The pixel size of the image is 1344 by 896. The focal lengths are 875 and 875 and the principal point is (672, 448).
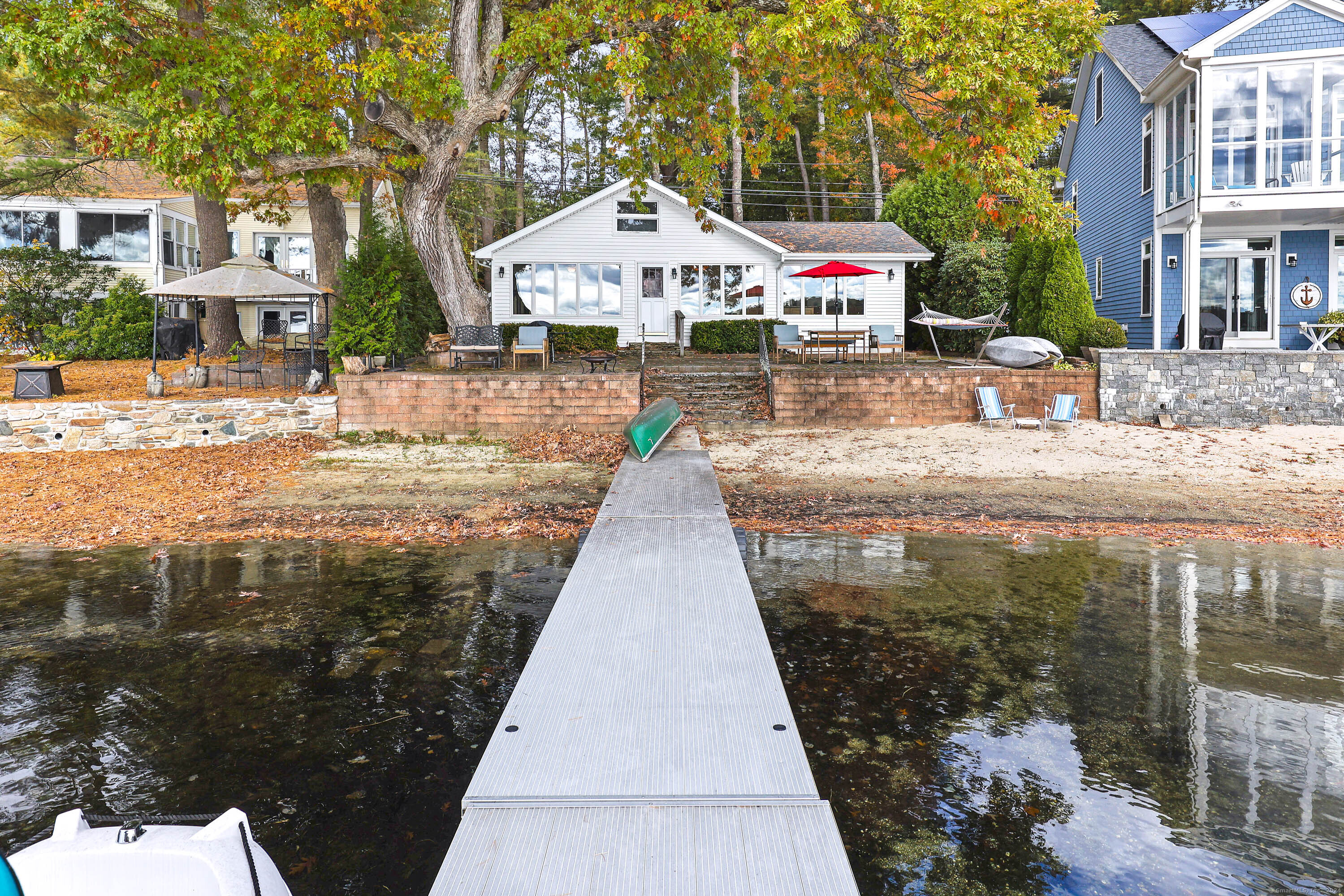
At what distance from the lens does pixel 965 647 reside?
17.6 feet

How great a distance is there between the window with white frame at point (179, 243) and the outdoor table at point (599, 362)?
15.2 meters

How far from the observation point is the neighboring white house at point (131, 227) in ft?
80.4

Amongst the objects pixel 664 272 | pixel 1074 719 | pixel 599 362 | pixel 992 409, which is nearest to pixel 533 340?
pixel 599 362

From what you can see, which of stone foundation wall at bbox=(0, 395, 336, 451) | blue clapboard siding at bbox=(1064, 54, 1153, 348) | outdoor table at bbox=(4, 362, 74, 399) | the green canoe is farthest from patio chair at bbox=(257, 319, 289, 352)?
blue clapboard siding at bbox=(1064, 54, 1153, 348)

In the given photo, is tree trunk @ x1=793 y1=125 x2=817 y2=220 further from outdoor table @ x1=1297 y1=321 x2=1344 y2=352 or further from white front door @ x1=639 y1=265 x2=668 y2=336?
outdoor table @ x1=1297 y1=321 x2=1344 y2=352

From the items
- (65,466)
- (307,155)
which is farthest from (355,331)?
(65,466)

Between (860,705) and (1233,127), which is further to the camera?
(1233,127)

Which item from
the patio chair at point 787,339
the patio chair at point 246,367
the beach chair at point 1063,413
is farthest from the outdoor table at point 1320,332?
the patio chair at point 246,367

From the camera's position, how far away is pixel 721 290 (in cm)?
2367

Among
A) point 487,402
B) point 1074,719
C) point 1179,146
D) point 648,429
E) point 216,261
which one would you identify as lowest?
point 1074,719

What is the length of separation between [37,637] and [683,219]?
19828mm

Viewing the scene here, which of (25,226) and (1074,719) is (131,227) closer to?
(25,226)

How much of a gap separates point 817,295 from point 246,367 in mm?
14621

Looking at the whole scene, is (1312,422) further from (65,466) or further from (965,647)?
(65,466)
